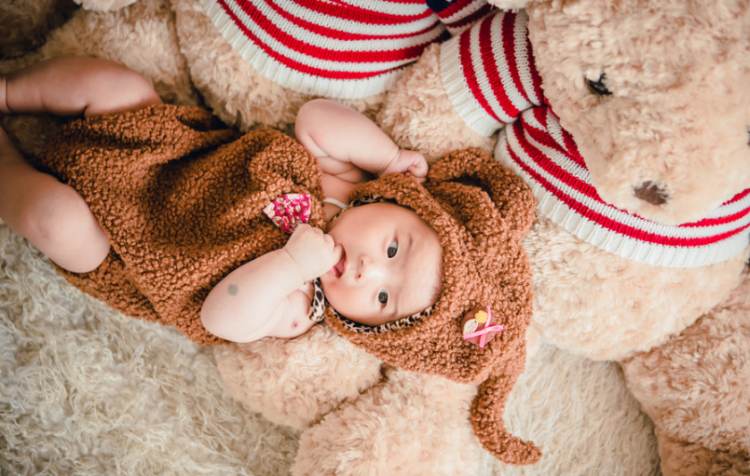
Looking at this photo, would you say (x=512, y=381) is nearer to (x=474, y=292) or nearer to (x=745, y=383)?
(x=474, y=292)

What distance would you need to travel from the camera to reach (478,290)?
888 millimetres

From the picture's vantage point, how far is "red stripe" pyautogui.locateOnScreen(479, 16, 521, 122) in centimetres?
86

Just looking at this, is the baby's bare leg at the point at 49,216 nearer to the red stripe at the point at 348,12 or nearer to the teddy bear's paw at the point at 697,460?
the red stripe at the point at 348,12

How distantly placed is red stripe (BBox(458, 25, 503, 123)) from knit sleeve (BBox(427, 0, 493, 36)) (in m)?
0.04

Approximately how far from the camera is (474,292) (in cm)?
88

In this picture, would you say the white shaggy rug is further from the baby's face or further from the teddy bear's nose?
the teddy bear's nose

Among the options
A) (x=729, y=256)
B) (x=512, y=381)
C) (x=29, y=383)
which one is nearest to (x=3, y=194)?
(x=29, y=383)

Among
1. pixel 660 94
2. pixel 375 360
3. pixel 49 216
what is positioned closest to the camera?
pixel 660 94

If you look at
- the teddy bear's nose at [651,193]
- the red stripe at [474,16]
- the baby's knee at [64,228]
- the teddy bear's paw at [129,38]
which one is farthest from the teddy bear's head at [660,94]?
the baby's knee at [64,228]

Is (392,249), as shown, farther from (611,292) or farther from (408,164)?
(611,292)

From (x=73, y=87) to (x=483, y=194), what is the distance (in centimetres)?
83

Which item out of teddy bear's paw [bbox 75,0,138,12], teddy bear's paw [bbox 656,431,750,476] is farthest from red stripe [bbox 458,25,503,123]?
teddy bear's paw [bbox 656,431,750,476]

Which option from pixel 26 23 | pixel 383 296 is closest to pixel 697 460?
pixel 383 296

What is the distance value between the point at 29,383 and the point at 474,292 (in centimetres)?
90
